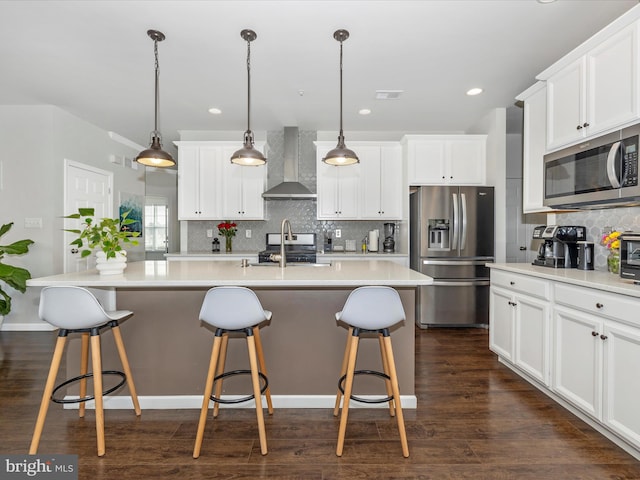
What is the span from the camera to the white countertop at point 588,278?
1.78m

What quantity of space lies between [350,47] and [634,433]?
312 centimetres

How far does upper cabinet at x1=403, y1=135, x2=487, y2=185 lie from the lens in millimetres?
4465

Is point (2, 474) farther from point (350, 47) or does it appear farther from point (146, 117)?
point (146, 117)

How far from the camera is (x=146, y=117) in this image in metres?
4.45

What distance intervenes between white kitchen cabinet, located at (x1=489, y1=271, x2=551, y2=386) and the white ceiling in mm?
1939

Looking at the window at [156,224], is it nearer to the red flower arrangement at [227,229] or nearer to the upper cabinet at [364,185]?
the red flower arrangement at [227,229]

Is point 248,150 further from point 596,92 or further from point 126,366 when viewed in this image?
point 596,92

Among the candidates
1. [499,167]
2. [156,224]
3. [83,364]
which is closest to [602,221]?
[499,167]

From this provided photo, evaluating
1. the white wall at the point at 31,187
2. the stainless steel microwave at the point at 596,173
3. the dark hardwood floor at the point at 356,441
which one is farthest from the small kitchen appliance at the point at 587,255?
the white wall at the point at 31,187

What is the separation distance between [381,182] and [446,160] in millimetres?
905

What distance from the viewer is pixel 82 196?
15.0 ft

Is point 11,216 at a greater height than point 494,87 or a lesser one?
lesser

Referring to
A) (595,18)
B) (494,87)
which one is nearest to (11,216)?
(494,87)

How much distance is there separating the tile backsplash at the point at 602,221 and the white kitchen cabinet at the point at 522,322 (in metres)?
0.59
